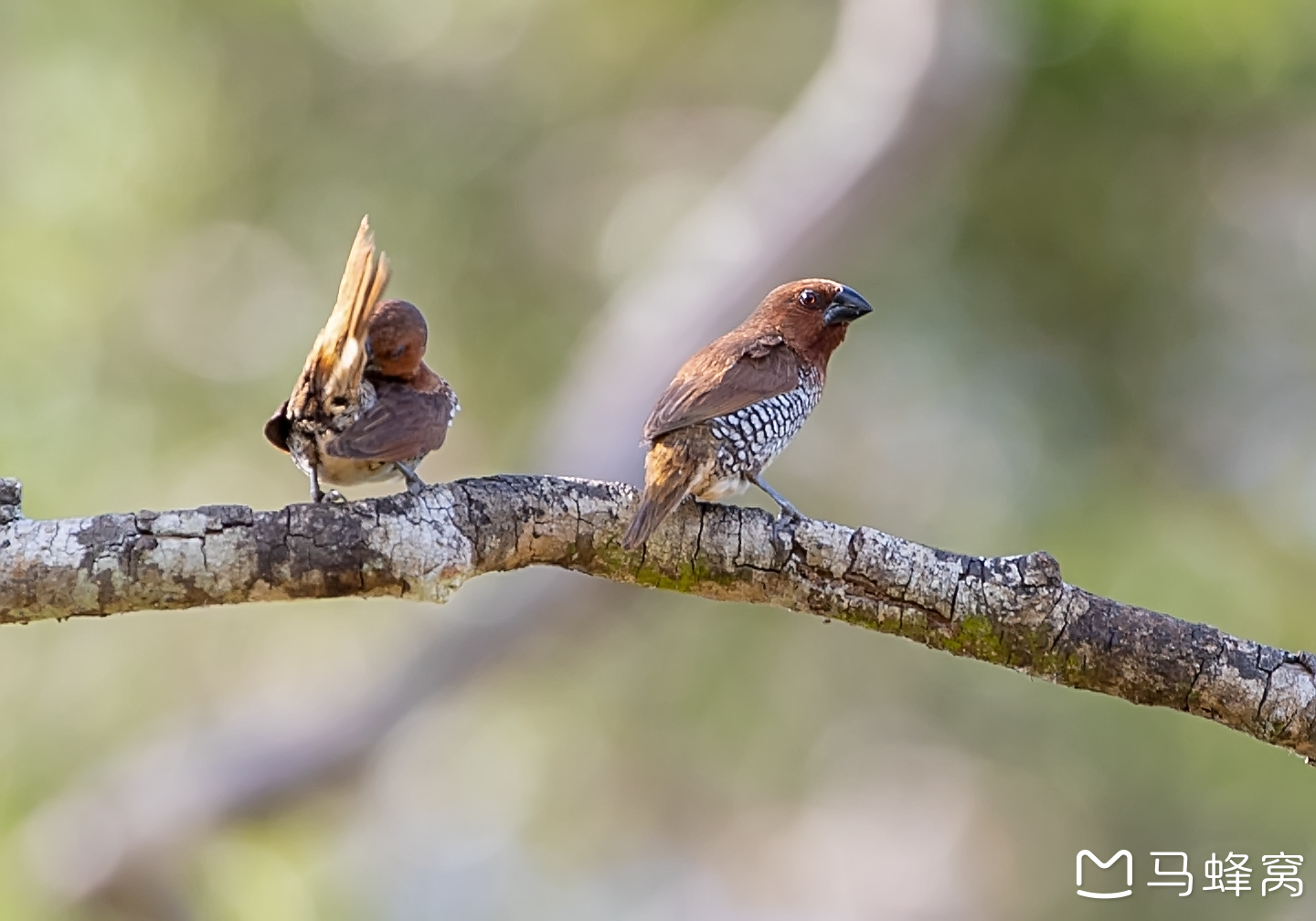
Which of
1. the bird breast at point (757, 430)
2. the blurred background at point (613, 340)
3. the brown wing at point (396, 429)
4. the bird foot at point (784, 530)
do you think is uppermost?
the blurred background at point (613, 340)

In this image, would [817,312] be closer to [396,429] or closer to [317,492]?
[396,429]

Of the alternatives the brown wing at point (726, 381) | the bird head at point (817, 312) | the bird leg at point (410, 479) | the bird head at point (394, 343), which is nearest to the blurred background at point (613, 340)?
the bird head at point (817, 312)

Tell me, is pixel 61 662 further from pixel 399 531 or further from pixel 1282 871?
pixel 1282 871

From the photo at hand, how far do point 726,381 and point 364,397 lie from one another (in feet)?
3.14

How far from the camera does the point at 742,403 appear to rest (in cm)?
360

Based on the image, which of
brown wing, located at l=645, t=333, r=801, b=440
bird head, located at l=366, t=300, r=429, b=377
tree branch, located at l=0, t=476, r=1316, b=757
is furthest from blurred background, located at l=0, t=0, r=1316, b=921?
tree branch, located at l=0, t=476, r=1316, b=757

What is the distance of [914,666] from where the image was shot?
1212cm

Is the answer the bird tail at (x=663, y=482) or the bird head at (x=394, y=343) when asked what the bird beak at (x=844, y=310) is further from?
the bird head at (x=394, y=343)

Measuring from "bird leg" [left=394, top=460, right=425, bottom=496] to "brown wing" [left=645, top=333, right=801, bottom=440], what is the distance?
2.08 ft

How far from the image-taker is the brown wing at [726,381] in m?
3.51

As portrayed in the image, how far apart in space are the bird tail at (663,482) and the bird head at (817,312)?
81cm

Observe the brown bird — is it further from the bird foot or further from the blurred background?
the blurred background

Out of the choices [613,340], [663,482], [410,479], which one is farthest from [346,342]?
[613,340]

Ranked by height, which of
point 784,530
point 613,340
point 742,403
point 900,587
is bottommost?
point 900,587
